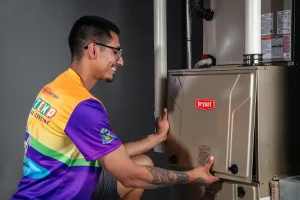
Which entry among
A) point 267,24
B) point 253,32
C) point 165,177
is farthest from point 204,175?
point 267,24

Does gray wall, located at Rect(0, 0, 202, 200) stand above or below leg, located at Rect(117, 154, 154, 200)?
above

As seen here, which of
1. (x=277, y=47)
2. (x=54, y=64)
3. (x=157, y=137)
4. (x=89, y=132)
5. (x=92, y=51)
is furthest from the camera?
(x=54, y=64)

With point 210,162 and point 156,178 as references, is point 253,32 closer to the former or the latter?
point 210,162

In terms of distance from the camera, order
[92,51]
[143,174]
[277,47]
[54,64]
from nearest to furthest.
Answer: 1. [143,174]
2. [92,51]
3. [277,47]
4. [54,64]

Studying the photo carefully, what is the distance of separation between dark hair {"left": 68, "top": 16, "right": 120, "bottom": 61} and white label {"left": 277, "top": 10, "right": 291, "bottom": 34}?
84 centimetres

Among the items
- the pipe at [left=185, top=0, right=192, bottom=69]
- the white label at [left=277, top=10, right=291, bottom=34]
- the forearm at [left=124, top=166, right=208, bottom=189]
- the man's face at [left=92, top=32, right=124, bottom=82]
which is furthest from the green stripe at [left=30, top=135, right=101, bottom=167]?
the white label at [left=277, top=10, right=291, bottom=34]

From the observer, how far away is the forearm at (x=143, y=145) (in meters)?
2.20

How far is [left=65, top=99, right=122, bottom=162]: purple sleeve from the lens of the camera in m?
1.71

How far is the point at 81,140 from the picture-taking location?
1.72 m

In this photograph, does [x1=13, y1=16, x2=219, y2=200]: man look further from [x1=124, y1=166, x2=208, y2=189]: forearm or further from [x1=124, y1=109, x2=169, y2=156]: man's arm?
[x1=124, y1=109, x2=169, y2=156]: man's arm

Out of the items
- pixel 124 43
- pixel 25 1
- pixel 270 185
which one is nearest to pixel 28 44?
pixel 25 1

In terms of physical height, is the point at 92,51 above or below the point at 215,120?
above

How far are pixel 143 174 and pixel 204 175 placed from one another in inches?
11.6

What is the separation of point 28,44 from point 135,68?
768 mm
